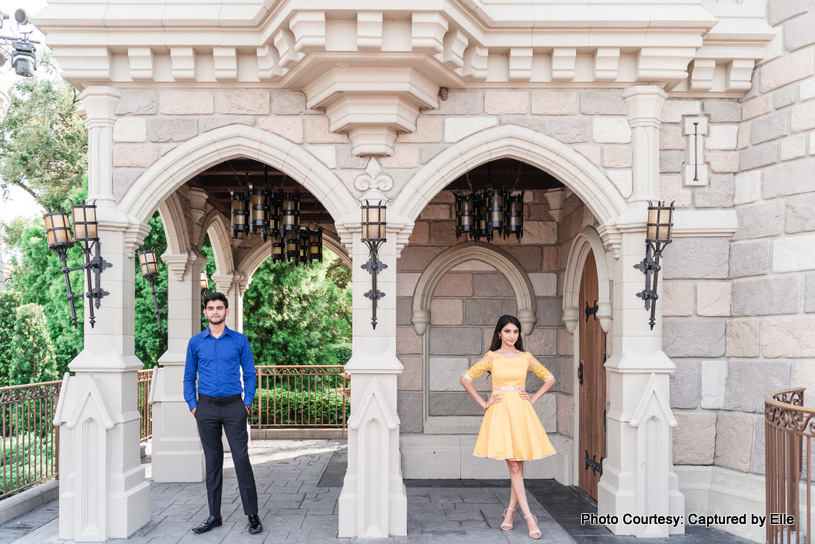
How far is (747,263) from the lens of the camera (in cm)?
523

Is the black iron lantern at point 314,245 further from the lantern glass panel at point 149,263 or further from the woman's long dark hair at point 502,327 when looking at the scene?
the woman's long dark hair at point 502,327

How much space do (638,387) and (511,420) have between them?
1056 millimetres

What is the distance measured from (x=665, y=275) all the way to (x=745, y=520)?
1936 millimetres

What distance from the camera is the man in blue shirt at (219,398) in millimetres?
4895

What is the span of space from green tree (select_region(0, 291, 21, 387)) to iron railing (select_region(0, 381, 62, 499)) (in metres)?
4.04

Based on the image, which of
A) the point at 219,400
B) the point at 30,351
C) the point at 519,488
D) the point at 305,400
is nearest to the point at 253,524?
the point at 219,400

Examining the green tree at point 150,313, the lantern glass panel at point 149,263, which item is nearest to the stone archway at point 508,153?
the lantern glass panel at point 149,263

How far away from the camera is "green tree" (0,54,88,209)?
64.3 feet

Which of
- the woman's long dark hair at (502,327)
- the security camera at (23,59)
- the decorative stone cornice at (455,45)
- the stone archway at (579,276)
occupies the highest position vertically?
the security camera at (23,59)

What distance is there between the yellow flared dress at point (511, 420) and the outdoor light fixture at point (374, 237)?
0.93 m

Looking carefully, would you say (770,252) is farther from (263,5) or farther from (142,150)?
(142,150)

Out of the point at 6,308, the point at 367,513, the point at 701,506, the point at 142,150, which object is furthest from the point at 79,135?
the point at 701,506

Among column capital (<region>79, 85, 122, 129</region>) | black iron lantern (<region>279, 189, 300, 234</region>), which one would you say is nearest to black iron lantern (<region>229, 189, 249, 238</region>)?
black iron lantern (<region>279, 189, 300, 234</region>)

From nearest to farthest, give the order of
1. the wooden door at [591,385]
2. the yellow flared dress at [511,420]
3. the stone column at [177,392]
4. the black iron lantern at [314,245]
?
the yellow flared dress at [511,420]
the wooden door at [591,385]
the stone column at [177,392]
the black iron lantern at [314,245]
